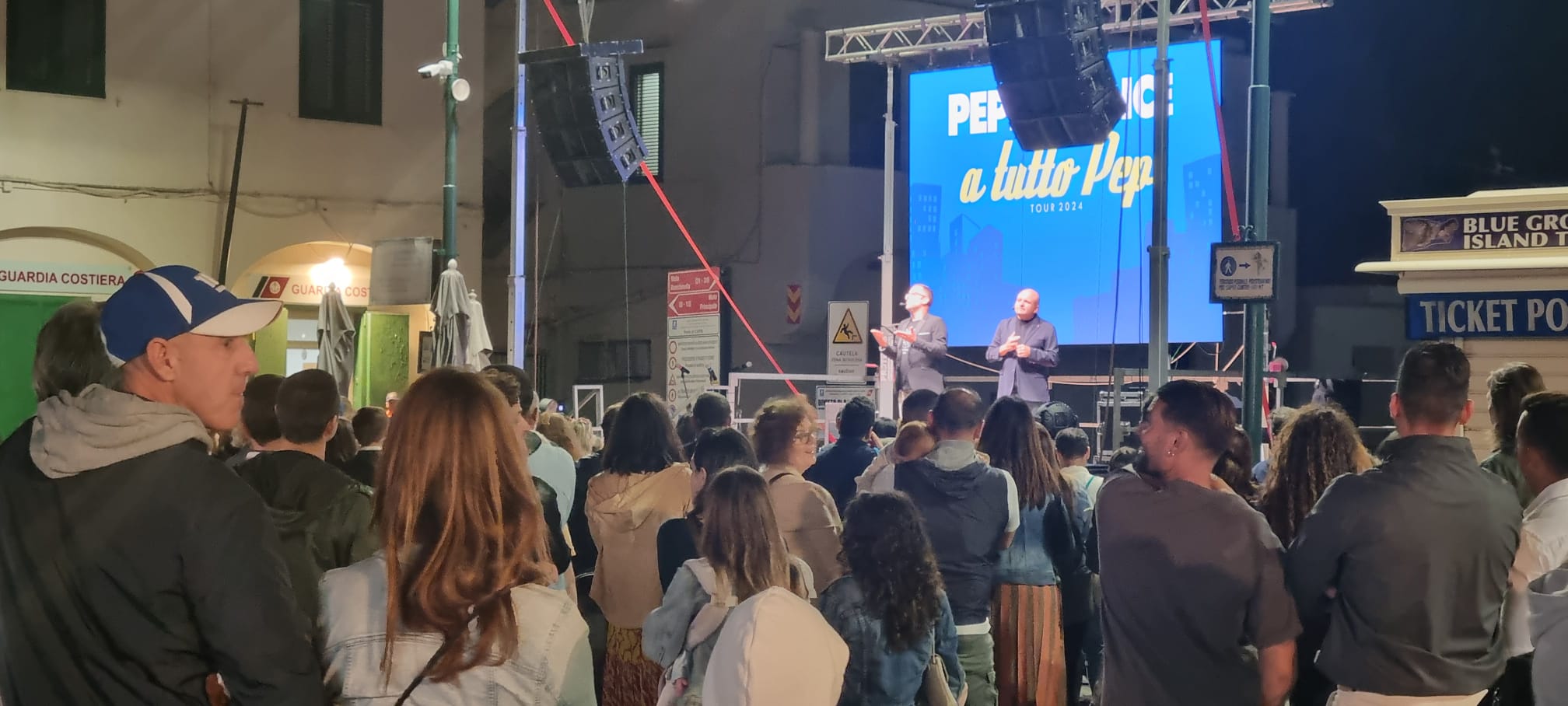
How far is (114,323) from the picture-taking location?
2693 millimetres

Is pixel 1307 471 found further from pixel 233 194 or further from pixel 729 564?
pixel 233 194

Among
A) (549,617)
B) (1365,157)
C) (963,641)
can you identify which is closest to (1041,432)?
(963,641)

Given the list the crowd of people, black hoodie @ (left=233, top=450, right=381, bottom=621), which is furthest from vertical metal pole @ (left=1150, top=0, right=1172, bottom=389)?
black hoodie @ (left=233, top=450, right=381, bottom=621)

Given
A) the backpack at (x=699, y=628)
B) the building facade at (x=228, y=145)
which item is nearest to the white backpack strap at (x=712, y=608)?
the backpack at (x=699, y=628)

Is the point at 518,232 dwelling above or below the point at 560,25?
below

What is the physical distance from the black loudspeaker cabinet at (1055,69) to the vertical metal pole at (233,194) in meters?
9.89

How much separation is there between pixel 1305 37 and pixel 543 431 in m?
14.8

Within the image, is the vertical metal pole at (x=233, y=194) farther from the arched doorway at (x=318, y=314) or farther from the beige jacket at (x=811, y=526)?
the beige jacket at (x=811, y=526)

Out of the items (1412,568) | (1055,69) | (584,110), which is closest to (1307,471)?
(1412,568)

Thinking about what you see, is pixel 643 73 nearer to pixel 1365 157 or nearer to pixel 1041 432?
pixel 1365 157

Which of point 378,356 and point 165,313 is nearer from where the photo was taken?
point 165,313

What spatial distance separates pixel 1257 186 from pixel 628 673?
211 inches

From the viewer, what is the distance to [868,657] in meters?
4.38

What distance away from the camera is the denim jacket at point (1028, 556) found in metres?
6.05
